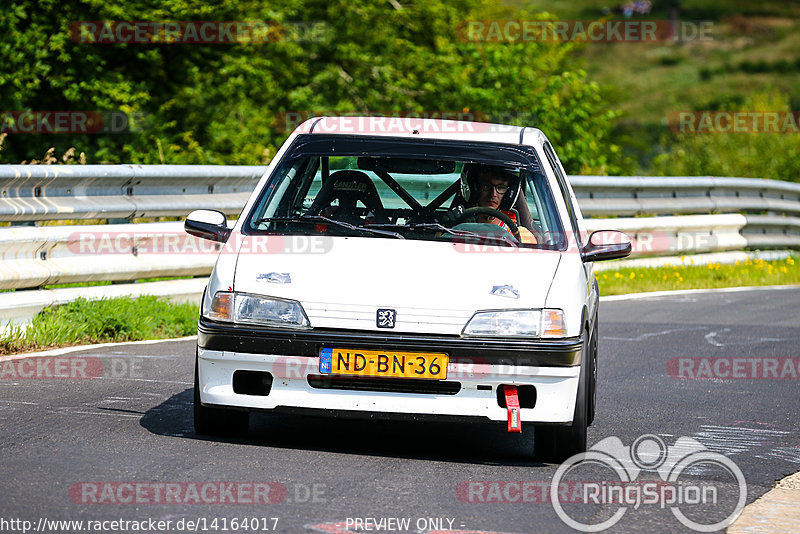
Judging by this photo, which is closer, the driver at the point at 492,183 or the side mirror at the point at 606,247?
the side mirror at the point at 606,247

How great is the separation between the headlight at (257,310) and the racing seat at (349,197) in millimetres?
1057

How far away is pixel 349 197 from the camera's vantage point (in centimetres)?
→ 714

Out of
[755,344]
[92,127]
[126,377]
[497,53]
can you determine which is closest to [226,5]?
[92,127]

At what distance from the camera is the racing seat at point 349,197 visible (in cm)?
702

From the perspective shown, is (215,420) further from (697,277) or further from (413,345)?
(697,277)

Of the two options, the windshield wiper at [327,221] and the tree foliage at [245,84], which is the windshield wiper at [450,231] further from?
the tree foliage at [245,84]

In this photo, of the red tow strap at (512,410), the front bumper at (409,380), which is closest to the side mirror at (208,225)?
the front bumper at (409,380)

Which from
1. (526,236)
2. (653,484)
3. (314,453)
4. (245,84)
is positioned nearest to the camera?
(653,484)

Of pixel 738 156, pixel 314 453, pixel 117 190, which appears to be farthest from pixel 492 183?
pixel 738 156

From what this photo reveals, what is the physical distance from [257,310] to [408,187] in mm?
1718

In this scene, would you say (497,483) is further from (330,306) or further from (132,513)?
(132,513)

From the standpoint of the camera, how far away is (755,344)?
36.3ft

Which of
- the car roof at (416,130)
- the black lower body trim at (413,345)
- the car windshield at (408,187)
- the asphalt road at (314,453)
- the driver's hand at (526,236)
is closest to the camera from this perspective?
the asphalt road at (314,453)

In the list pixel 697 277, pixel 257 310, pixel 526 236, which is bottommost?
pixel 697 277
